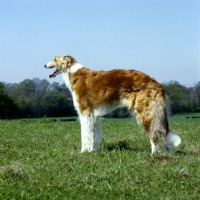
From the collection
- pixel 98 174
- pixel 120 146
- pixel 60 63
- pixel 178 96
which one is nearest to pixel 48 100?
pixel 178 96

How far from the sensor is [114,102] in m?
9.35

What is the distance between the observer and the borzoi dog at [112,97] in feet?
29.4

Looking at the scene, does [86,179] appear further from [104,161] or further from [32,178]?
[104,161]

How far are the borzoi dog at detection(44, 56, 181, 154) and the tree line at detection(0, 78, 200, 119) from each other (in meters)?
12.7

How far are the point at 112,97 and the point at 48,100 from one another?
19727 millimetres

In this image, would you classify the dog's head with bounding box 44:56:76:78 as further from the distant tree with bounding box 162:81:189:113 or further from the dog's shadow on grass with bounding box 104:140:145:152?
the distant tree with bounding box 162:81:189:113

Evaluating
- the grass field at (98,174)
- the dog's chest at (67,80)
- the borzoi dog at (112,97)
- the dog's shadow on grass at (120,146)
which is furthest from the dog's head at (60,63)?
the dog's shadow on grass at (120,146)

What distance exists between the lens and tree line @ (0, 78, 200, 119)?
85.8ft

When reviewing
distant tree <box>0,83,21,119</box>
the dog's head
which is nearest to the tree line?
distant tree <box>0,83,21,119</box>

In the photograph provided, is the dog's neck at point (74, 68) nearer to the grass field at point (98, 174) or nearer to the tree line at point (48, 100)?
the grass field at point (98, 174)

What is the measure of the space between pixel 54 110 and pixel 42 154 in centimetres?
1997

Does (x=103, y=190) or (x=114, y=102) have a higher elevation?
(x=114, y=102)

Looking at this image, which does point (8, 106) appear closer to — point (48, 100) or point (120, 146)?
point (48, 100)

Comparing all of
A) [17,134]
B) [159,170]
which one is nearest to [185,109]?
[17,134]
